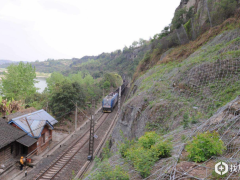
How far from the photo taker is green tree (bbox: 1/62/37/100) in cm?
2738

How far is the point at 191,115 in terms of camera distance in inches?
319

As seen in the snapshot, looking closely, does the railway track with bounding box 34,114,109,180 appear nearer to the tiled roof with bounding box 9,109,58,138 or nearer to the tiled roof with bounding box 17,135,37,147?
the tiled roof with bounding box 17,135,37,147

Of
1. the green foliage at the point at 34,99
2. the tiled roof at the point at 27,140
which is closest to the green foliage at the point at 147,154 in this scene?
the tiled roof at the point at 27,140

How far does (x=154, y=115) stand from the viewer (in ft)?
31.1

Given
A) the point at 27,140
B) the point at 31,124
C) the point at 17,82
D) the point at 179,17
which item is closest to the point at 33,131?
the point at 31,124

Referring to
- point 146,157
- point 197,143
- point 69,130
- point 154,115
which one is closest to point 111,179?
point 146,157

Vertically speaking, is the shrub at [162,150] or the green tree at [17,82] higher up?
the green tree at [17,82]

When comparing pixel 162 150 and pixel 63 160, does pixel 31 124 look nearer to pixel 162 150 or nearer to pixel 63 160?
pixel 63 160

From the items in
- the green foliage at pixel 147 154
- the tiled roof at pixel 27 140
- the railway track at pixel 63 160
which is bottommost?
the railway track at pixel 63 160

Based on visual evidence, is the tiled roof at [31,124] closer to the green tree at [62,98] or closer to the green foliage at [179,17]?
the green tree at [62,98]

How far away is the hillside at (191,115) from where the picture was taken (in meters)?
4.13

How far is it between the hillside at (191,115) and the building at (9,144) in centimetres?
836

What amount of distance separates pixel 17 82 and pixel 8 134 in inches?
703

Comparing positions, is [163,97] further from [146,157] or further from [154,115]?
[146,157]
